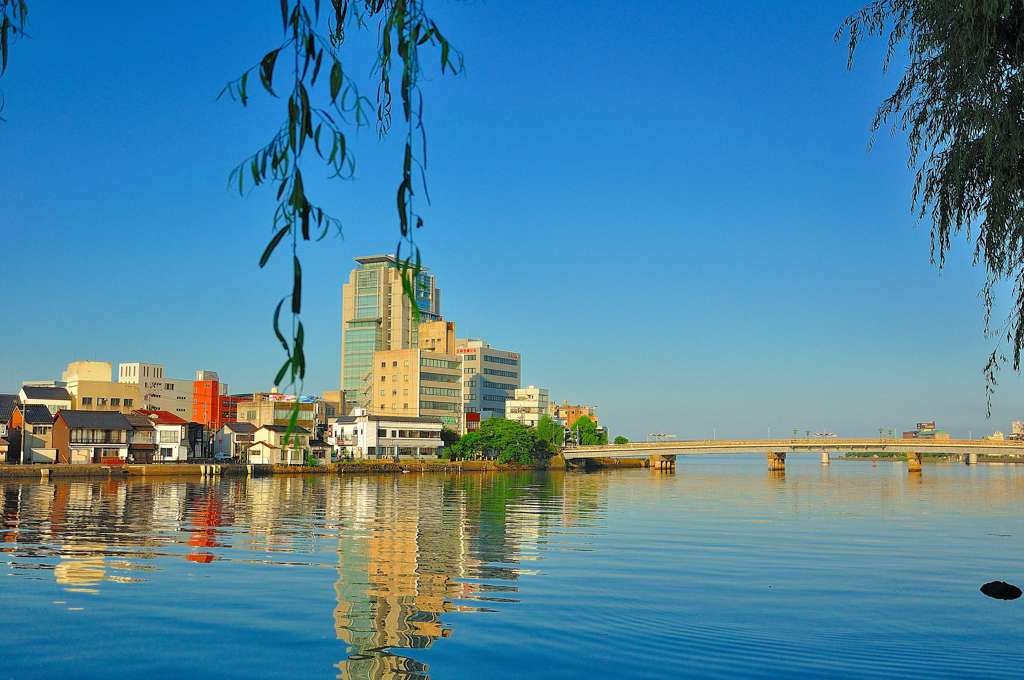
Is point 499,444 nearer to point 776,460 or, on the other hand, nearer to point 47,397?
point 776,460

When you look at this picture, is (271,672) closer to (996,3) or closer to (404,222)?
(404,222)

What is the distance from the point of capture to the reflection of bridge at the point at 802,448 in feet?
447

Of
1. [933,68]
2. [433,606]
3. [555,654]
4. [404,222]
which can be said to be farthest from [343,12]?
[433,606]

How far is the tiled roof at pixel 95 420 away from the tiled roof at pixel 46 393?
20.5m

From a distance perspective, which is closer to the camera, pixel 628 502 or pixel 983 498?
pixel 628 502

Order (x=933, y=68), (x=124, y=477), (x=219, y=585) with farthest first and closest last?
(x=124, y=477) < (x=219, y=585) < (x=933, y=68)

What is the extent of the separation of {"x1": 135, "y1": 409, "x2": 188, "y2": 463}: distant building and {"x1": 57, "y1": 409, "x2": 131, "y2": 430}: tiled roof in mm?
6531

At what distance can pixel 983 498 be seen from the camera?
79750 millimetres

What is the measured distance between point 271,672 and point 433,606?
639 centimetres

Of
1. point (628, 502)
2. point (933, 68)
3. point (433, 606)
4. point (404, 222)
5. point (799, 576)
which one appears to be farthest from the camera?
point (628, 502)

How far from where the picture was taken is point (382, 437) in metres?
150

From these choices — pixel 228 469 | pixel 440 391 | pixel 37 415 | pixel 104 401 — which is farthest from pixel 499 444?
pixel 37 415

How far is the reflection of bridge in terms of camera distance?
447ft

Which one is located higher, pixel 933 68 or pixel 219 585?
pixel 933 68
